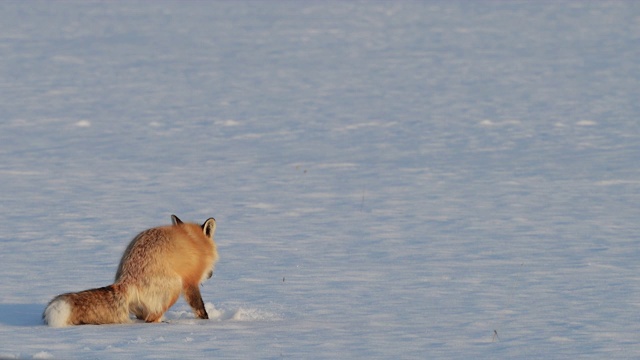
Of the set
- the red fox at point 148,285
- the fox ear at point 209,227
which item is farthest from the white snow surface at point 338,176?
the fox ear at point 209,227

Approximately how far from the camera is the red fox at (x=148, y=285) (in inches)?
224

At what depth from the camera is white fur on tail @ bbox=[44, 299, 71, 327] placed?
5472 mm

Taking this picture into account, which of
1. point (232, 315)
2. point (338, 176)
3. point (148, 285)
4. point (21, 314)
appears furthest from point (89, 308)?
point (338, 176)

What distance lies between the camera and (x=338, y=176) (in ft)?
40.4

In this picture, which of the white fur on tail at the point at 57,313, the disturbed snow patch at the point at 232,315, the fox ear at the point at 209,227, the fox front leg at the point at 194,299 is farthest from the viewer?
the fox ear at the point at 209,227

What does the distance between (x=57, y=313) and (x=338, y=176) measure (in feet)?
23.2

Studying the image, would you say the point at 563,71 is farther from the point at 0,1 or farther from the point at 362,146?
the point at 0,1

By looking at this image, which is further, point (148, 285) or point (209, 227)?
point (209, 227)

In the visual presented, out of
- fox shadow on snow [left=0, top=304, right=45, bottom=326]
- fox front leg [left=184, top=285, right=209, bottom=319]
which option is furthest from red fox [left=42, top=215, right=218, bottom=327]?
fox shadow on snow [left=0, top=304, right=45, bottom=326]

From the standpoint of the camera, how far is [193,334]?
18.0 ft

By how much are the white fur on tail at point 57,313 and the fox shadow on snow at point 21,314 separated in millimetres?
189

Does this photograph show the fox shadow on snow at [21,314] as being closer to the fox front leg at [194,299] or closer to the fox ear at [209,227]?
the fox front leg at [194,299]

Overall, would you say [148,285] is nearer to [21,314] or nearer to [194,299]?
[194,299]

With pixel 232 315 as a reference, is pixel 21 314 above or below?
above
